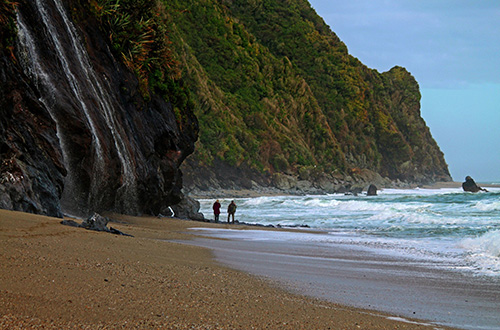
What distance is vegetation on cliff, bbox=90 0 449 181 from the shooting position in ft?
240

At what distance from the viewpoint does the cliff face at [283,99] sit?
72.8 meters

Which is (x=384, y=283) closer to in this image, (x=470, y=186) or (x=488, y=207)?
(x=488, y=207)

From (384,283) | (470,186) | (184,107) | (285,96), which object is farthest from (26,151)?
(285,96)

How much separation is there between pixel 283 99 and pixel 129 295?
86821 mm

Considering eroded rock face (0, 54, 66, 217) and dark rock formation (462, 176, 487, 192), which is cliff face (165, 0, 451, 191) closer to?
dark rock formation (462, 176, 487, 192)

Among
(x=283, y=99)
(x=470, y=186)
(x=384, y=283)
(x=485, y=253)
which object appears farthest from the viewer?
(x=283, y=99)

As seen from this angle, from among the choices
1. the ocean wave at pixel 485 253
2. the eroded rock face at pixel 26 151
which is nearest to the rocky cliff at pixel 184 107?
the eroded rock face at pixel 26 151

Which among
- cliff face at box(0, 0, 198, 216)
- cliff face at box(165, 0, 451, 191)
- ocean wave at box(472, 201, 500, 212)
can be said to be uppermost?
cliff face at box(165, 0, 451, 191)

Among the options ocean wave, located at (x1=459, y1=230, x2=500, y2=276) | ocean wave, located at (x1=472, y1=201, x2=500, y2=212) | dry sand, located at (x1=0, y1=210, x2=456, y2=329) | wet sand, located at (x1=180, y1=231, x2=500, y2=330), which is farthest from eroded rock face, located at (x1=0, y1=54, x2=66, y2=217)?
ocean wave, located at (x1=472, y1=201, x2=500, y2=212)

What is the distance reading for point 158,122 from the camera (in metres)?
18.9

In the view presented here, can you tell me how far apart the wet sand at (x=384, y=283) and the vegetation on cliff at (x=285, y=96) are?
34624mm

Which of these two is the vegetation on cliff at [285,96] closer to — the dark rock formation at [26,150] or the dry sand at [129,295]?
the dark rock formation at [26,150]

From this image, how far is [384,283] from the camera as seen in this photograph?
6.59 meters

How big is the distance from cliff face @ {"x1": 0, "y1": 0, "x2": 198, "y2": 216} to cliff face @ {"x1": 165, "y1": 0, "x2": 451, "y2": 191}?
125ft
